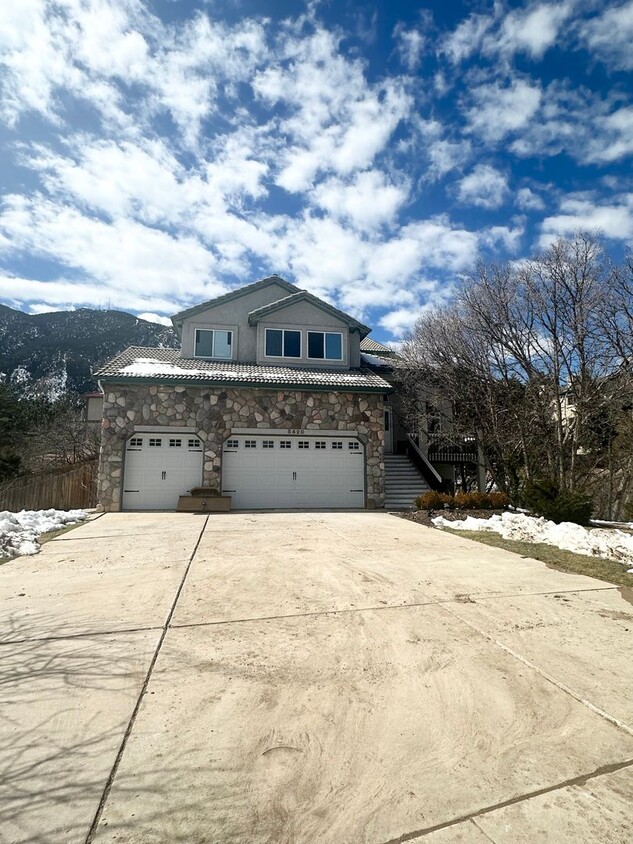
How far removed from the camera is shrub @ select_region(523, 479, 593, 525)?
9.89 metres

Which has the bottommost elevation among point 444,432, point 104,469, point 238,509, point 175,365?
point 238,509

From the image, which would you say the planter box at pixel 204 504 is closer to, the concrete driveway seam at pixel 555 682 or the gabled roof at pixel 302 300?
the gabled roof at pixel 302 300

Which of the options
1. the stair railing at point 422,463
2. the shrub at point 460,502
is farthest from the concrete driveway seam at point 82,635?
the stair railing at point 422,463

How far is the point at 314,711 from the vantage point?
2584 mm

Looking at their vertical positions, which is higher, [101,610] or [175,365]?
[175,365]

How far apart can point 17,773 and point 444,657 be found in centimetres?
275

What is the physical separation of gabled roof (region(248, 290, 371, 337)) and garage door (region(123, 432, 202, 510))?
5.61 m

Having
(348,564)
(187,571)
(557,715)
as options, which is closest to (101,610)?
(187,571)

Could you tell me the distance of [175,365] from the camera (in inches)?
590

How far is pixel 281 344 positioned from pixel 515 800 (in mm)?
15425

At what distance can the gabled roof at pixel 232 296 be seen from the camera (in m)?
16.2

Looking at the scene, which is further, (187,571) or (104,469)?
(104,469)

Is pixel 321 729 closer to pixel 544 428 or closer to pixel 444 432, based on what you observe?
pixel 544 428

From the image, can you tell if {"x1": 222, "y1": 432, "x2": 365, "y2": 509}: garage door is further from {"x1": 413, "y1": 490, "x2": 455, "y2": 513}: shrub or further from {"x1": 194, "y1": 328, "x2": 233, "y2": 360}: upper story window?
{"x1": 194, "y1": 328, "x2": 233, "y2": 360}: upper story window
